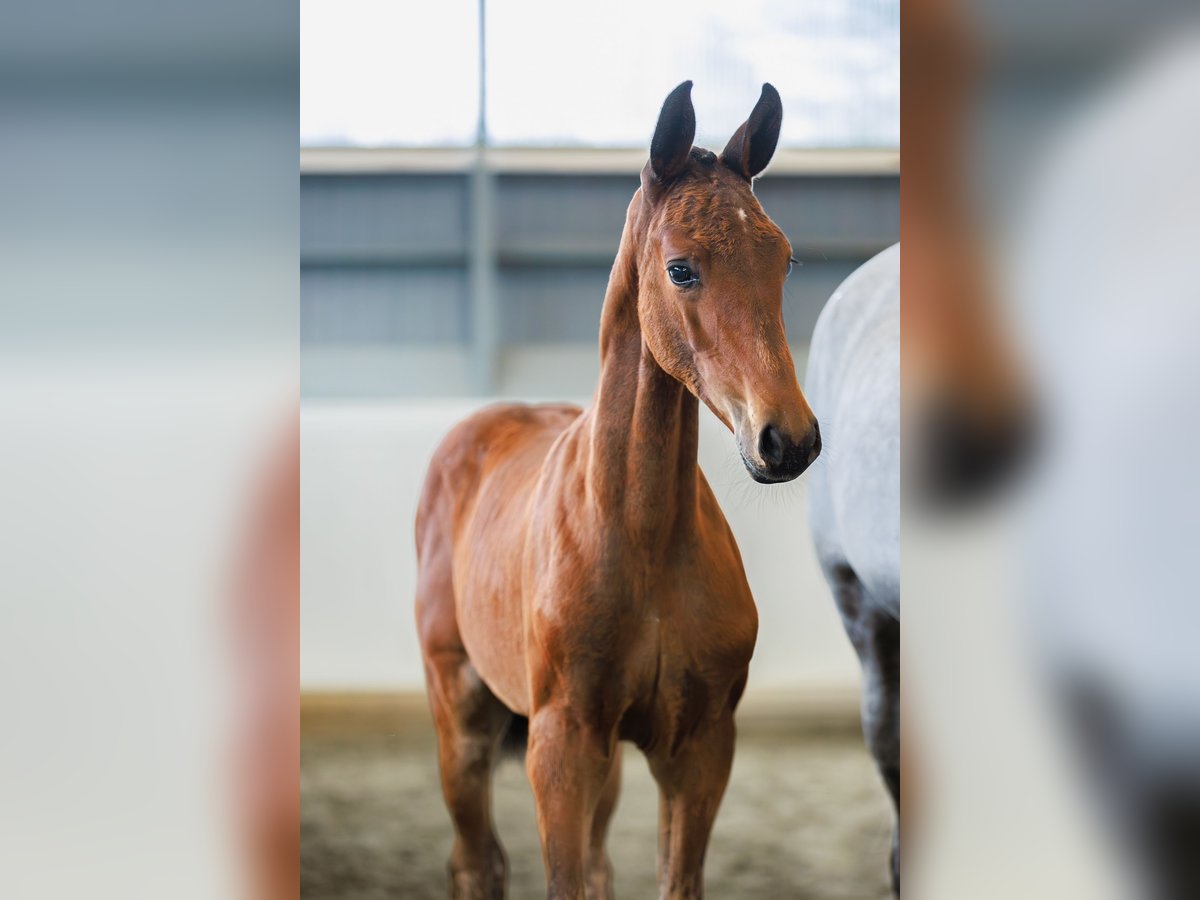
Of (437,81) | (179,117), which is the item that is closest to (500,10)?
(437,81)

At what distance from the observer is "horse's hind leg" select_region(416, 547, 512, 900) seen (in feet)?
3.85

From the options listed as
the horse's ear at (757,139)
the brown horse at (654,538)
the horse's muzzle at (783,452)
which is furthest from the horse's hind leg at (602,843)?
the horse's ear at (757,139)

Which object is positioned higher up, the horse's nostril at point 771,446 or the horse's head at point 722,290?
the horse's head at point 722,290

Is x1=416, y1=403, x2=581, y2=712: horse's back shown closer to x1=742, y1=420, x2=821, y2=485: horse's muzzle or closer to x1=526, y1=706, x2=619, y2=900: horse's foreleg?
x1=526, y1=706, x2=619, y2=900: horse's foreleg

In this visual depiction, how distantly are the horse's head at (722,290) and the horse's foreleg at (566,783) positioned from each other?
0.30 metres

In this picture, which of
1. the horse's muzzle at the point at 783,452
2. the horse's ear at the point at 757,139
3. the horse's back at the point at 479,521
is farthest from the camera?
the horse's back at the point at 479,521

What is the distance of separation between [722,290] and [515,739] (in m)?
0.54

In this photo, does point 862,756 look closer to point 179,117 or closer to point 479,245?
point 479,245

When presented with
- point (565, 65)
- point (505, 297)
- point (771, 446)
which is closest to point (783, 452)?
point (771, 446)

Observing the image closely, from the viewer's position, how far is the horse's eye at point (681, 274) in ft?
3.14

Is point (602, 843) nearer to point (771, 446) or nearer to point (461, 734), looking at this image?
point (461, 734)

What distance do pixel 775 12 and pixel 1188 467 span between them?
619 mm

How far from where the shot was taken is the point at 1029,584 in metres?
1.04

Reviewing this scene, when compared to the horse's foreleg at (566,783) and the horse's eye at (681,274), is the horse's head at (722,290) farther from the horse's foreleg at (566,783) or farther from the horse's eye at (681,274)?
the horse's foreleg at (566,783)
